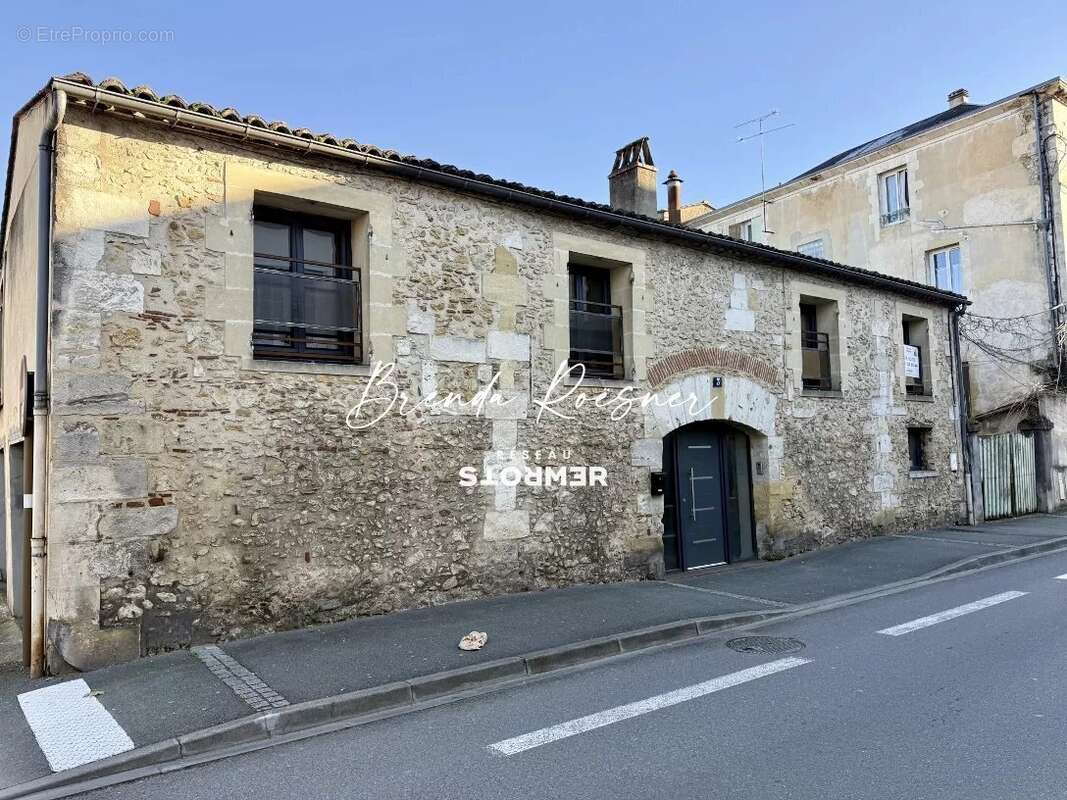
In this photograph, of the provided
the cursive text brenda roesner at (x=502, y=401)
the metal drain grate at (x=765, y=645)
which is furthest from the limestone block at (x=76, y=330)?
the metal drain grate at (x=765, y=645)

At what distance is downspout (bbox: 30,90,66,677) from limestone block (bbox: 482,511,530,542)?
148 inches

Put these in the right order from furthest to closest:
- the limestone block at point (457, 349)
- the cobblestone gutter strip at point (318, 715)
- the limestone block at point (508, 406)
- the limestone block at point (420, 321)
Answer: the limestone block at point (508, 406), the limestone block at point (457, 349), the limestone block at point (420, 321), the cobblestone gutter strip at point (318, 715)

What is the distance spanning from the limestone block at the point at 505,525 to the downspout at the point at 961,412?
33.6 feet

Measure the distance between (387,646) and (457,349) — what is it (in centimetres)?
299

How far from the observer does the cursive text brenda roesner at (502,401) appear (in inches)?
266

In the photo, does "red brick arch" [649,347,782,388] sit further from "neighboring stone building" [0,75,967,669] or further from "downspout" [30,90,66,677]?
"downspout" [30,90,66,677]

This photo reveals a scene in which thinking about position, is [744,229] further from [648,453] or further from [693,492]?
[648,453]

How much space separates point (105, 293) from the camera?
5555 millimetres

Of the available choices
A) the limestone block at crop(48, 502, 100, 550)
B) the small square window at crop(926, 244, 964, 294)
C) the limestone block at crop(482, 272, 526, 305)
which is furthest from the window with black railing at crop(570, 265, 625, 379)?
the small square window at crop(926, 244, 964, 294)

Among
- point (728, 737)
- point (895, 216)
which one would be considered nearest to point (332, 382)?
point (728, 737)

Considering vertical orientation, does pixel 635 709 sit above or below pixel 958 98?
below

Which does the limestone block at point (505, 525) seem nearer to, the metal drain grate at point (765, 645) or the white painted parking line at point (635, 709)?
the metal drain grate at point (765, 645)

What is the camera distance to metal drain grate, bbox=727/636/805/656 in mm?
5773

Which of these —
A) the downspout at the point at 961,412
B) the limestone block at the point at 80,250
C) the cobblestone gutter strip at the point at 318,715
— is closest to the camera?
the cobblestone gutter strip at the point at 318,715
